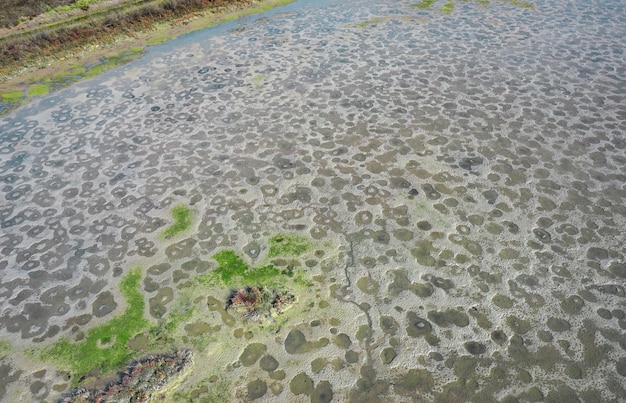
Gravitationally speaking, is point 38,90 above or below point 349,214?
above

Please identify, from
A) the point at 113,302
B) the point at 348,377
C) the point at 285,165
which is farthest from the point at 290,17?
the point at 348,377

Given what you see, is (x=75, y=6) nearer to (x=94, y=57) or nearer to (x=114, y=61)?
(x=94, y=57)

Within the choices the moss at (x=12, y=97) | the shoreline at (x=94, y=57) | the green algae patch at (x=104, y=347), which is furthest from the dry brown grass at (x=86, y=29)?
the green algae patch at (x=104, y=347)

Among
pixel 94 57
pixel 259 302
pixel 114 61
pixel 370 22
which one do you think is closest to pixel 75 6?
pixel 94 57

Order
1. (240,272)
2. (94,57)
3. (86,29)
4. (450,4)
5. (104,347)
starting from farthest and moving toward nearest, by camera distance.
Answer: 1. (450,4)
2. (86,29)
3. (94,57)
4. (240,272)
5. (104,347)

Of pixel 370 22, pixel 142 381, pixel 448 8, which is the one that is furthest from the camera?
pixel 448 8

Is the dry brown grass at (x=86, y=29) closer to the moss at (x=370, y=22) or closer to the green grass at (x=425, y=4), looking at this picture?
the moss at (x=370, y=22)

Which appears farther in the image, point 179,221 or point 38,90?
point 38,90
